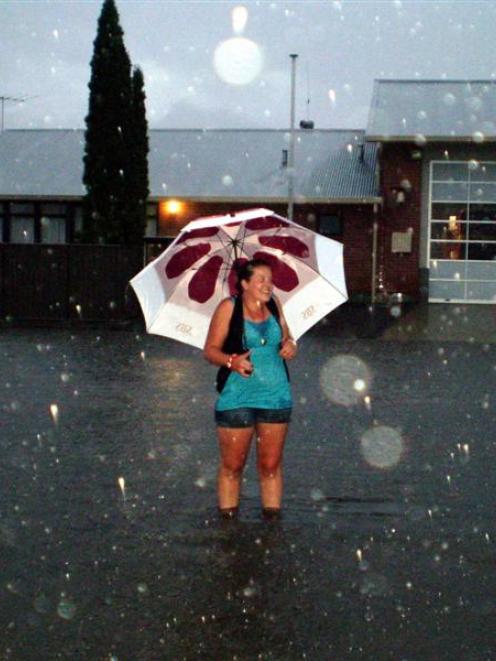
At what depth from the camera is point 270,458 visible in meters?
7.29

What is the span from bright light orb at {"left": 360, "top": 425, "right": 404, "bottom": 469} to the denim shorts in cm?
237

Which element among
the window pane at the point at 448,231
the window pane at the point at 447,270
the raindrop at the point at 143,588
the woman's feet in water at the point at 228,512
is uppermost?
the window pane at the point at 448,231

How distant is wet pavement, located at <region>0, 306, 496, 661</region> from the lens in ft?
17.3

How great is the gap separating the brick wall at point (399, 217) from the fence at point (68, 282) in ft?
30.1

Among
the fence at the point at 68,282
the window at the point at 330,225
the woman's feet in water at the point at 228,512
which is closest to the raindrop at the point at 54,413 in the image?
the woman's feet in water at the point at 228,512

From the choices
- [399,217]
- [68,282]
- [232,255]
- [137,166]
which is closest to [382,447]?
[232,255]

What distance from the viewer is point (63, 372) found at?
16.0 m

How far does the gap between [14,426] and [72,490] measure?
3054 mm

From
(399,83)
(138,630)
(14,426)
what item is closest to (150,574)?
(138,630)

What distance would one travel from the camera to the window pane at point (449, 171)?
33.4 metres

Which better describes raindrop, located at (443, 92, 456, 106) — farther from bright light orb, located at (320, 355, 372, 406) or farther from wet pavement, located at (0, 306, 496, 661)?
wet pavement, located at (0, 306, 496, 661)

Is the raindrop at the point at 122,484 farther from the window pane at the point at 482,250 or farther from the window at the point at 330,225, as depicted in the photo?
the window at the point at 330,225

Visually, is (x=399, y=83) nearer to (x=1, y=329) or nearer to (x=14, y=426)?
(x=1, y=329)

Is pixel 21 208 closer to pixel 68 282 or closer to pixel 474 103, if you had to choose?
pixel 68 282
